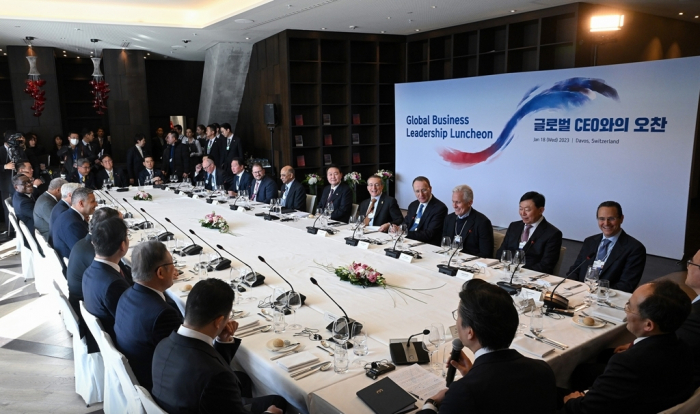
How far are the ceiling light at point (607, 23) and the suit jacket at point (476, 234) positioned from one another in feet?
13.0

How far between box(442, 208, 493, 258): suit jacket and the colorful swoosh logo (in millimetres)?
3640

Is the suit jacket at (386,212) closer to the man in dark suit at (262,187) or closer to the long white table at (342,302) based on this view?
the long white table at (342,302)

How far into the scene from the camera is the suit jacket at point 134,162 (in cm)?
1102

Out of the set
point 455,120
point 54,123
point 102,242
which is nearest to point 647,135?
point 455,120

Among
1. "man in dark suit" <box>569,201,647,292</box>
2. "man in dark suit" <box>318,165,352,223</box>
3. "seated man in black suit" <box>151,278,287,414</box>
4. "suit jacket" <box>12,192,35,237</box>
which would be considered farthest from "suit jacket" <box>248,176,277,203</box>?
"seated man in black suit" <box>151,278,287,414</box>

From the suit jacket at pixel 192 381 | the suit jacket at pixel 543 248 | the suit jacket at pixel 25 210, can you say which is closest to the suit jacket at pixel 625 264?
the suit jacket at pixel 543 248

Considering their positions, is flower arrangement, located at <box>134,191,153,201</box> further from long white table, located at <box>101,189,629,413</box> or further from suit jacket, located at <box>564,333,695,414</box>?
suit jacket, located at <box>564,333,695,414</box>

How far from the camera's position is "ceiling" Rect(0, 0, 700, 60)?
7812mm

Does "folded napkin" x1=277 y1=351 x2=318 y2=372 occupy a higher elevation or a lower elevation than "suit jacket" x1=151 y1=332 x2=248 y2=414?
lower

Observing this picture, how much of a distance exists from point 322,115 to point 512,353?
9399mm

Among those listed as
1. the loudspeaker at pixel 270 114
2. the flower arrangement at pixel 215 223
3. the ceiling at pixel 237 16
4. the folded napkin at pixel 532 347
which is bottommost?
the folded napkin at pixel 532 347

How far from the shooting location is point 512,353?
1.92 meters

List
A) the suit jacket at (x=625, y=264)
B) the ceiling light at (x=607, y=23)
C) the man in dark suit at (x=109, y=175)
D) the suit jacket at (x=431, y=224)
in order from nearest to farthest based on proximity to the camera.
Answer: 1. the suit jacket at (x=625, y=264)
2. the suit jacket at (x=431, y=224)
3. the ceiling light at (x=607, y=23)
4. the man in dark suit at (x=109, y=175)

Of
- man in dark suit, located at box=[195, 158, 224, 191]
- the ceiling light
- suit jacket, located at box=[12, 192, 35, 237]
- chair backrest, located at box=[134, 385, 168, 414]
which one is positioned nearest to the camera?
chair backrest, located at box=[134, 385, 168, 414]
